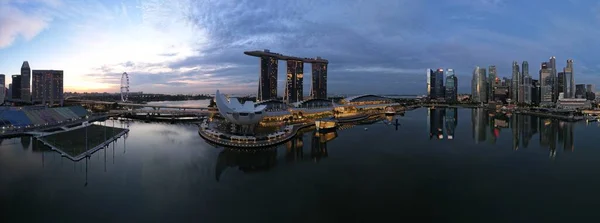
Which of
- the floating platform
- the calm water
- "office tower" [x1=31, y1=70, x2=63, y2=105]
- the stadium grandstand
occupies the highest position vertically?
"office tower" [x1=31, y1=70, x2=63, y2=105]

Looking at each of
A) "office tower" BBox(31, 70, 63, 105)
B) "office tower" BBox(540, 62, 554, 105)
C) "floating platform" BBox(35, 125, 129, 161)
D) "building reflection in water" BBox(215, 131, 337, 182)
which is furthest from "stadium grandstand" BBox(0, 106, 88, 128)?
"office tower" BBox(540, 62, 554, 105)

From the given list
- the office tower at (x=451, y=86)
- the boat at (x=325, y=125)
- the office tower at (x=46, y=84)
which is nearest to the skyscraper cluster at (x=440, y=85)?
the office tower at (x=451, y=86)

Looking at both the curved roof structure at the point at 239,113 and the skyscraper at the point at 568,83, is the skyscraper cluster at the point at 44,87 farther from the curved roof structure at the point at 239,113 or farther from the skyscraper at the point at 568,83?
the skyscraper at the point at 568,83

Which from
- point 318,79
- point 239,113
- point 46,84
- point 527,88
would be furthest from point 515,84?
point 46,84

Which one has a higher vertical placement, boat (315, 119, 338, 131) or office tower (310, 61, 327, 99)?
office tower (310, 61, 327, 99)

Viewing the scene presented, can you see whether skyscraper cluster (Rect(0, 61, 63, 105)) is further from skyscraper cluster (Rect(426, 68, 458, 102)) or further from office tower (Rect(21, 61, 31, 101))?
skyscraper cluster (Rect(426, 68, 458, 102))

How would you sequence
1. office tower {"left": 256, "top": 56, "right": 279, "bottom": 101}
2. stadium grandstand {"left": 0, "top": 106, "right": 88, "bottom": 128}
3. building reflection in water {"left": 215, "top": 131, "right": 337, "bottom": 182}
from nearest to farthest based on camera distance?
building reflection in water {"left": 215, "top": 131, "right": 337, "bottom": 182} → stadium grandstand {"left": 0, "top": 106, "right": 88, "bottom": 128} → office tower {"left": 256, "top": 56, "right": 279, "bottom": 101}

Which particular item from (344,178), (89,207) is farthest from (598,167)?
(89,207)

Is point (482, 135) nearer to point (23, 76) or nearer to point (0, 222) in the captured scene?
point (0, 222)
